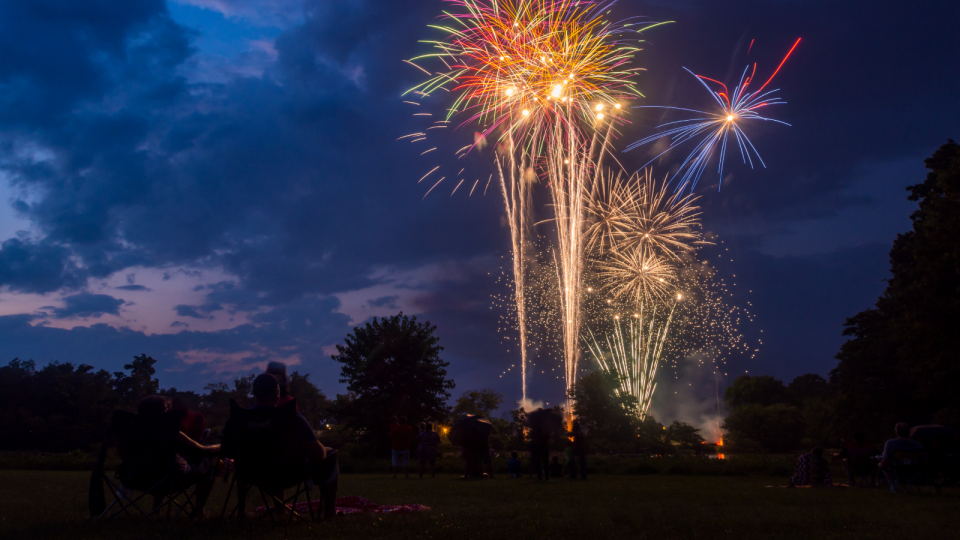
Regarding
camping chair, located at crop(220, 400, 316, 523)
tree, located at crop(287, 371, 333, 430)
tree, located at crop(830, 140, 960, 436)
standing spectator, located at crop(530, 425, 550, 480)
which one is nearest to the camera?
camping chair, located at crop(220, 400, 316, 523)

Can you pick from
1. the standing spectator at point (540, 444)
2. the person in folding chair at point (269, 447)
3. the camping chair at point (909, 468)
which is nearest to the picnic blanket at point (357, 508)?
the person in folding chair at point (269, 447)

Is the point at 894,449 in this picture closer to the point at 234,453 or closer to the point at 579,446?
the point at 579,446

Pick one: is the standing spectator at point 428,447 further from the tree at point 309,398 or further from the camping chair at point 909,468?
the tree at point 309,398

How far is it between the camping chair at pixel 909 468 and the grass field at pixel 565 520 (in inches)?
44.2

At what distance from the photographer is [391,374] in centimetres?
3203

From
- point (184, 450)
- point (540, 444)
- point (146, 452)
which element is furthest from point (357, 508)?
point (540, 444)

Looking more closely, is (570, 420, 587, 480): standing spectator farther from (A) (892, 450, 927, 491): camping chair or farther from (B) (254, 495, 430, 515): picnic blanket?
(B) (254, 495, 430, 515): picnic blanket

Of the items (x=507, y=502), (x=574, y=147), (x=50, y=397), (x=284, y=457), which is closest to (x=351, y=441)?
(x=574, y=147)

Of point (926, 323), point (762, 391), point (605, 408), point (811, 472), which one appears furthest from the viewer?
point (762, 391)

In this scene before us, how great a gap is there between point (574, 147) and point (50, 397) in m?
53.8

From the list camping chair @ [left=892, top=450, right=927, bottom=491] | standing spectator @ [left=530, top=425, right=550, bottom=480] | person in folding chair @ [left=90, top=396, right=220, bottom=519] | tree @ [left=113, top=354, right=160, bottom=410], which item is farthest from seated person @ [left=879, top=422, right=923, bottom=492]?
tree @ [left=113, top=354, right=160, bottom=410]

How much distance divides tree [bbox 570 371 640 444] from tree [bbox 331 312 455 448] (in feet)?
36.2

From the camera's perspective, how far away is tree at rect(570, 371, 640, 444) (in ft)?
122

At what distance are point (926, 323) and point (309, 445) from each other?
81.7 ft
